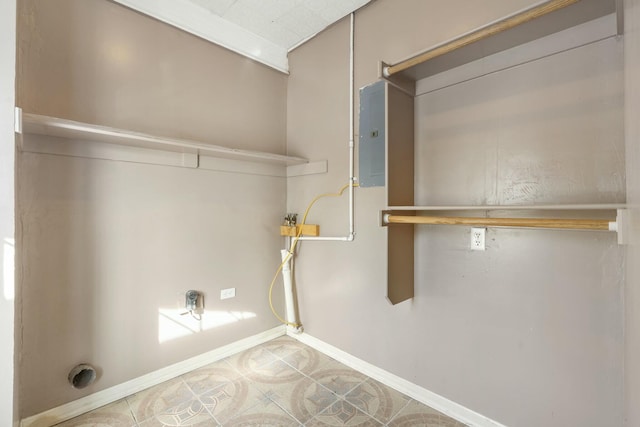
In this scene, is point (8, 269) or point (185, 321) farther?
point (185, 321)

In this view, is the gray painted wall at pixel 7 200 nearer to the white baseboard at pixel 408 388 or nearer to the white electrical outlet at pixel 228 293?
the white electrical outlet at pixel 228 293

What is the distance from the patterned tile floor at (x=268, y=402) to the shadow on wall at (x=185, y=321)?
292 millimetres

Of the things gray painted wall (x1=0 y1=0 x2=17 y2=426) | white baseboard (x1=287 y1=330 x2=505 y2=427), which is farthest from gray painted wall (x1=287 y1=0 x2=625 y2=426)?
gray painted wall (x1=0 y1=0 x2=17 y2=426)

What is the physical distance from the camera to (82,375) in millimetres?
1660

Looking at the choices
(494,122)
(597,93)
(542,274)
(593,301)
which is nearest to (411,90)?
(494,122)

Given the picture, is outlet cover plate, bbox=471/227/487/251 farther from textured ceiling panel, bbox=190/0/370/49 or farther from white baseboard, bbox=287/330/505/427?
textured ceiling panel, bbox=190/0/370/49

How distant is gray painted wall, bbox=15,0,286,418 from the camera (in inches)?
59.0

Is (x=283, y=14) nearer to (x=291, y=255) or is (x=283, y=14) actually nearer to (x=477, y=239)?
(x=291, y=255)

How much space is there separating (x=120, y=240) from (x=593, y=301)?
2482mm

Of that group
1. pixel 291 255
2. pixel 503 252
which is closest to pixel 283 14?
pixel 291 255

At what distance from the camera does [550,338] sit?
4.23 ft

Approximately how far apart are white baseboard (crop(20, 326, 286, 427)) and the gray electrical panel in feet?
5.46

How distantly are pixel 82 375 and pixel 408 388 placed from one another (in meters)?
1.99

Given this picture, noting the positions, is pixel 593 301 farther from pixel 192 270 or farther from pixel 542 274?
pixel 192 270
